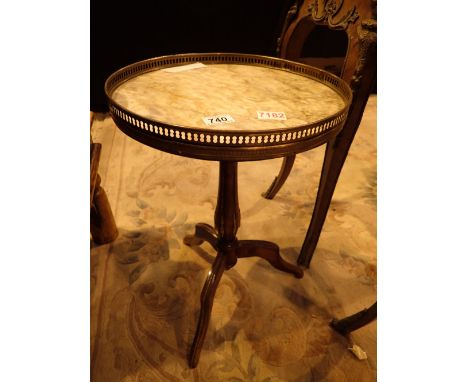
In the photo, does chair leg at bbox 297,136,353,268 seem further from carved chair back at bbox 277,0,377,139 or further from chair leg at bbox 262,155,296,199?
chair leg at bbox 262,155,296,199

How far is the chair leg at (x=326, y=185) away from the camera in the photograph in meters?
1.31

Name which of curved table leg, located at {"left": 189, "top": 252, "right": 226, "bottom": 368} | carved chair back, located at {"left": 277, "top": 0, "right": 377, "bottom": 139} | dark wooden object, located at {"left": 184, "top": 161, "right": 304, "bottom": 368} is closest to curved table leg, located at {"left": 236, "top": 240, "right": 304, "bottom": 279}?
dark wooden object, located at {"left": 184, "top": 161, "right": 304, "bottom": 368}

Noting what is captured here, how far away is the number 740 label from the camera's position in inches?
38.2

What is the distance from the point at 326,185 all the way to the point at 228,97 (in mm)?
514

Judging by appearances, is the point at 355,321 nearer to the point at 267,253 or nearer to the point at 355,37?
the point at 267,253

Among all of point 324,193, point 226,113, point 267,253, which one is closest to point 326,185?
point 324,193

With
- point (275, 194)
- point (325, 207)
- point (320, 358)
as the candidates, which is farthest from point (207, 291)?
point (275, 194)

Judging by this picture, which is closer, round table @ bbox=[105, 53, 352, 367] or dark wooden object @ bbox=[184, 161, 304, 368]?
round table @ bbox=[105, 53, 352, 367]

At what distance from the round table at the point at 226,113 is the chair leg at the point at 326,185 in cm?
10

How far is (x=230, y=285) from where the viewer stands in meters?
1.45

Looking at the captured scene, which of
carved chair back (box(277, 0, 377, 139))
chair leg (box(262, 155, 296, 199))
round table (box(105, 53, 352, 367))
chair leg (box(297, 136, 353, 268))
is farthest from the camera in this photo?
chair leg (box(262, 155, 296, 199))

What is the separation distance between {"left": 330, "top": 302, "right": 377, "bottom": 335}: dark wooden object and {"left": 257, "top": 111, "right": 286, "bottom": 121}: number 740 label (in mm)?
624

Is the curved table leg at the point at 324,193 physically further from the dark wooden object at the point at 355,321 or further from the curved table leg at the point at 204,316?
the curved table leg at the point at 204,316

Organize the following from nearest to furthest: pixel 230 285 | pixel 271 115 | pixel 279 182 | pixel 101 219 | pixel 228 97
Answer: pixel 271 115, pixel 228 97, pixel 230 285, pixel 101 219, pixel 279 182
